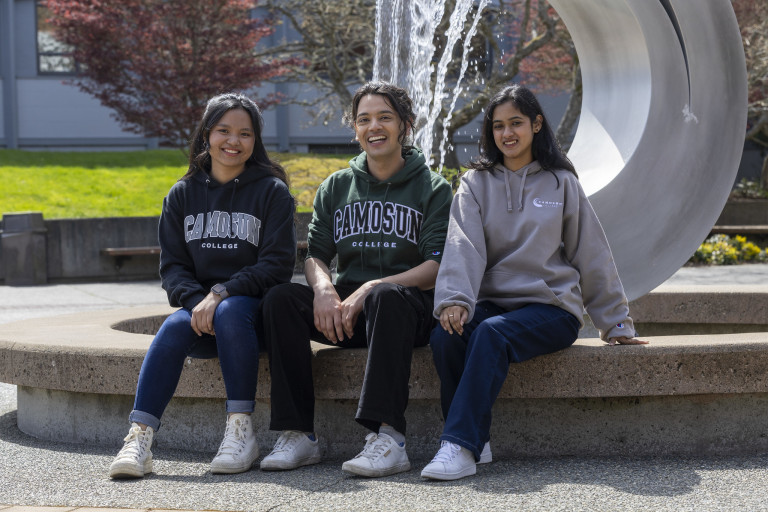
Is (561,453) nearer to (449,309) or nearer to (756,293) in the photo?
(449,309)

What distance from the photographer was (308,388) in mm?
3750

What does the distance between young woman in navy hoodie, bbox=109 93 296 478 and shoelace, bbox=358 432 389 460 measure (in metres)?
0.46

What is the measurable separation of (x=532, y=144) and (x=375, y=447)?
4.56 feet

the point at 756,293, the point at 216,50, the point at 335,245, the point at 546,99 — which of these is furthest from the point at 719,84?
the point at 546,99

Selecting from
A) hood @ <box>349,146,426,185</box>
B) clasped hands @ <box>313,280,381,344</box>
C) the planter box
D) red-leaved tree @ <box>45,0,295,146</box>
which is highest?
red-leaved tree @ <box>45,0,295,146</box>

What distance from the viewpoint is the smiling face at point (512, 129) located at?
13.0 ft

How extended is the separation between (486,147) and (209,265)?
123 cm

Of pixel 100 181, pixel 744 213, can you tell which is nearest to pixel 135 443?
pixel 100 181

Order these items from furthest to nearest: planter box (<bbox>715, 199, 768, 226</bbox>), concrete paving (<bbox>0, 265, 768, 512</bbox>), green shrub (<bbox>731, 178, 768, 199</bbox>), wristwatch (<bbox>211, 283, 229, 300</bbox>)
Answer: green shrub (<bbox>731, 178, 768, 199</bbox>), planter box (<bbox>715, 199, 768, 226</bbox>), wristwatch (<bbox>211, 283, 229, 300</bbox>), concrete paving (<bbox>0, 265, 768, 512</bbox>)

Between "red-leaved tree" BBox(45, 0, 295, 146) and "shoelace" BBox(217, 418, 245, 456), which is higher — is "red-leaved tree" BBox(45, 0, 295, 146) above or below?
above

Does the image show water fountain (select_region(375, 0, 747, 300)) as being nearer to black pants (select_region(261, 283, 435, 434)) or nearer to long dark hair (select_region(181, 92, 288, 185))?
black pants (select_region(261, 283, 435, 434))

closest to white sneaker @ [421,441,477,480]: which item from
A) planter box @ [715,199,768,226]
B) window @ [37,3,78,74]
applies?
planter box @ [715,199,768,226]

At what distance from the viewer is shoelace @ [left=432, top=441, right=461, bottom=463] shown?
3414 millimetres

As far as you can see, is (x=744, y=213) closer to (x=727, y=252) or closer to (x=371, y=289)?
(x=727, y=252)
